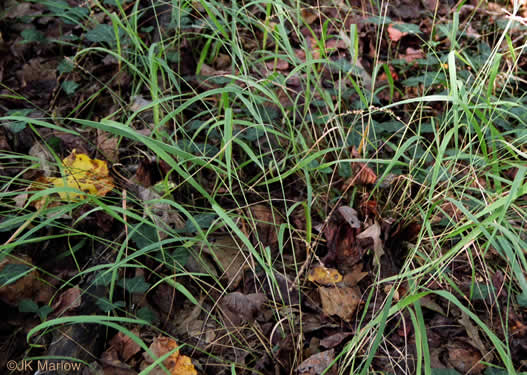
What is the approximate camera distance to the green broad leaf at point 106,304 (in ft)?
3.91

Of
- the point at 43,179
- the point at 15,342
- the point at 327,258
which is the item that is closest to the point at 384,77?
the point at 327,258

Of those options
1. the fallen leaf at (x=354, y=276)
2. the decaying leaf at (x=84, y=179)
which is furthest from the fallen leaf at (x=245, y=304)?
the decaying leaf at (x=84, y=179)

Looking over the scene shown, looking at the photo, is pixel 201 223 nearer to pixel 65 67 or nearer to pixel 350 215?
pixel 350 215

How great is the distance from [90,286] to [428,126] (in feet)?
4.41

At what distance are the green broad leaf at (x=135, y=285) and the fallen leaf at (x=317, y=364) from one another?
51 centimetres

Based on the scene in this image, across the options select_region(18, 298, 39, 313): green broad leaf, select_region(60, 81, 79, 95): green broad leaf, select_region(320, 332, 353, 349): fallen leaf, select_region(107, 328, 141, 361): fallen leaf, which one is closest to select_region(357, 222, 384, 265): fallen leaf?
select_region(320, 332, 353, 349): fallen leaf

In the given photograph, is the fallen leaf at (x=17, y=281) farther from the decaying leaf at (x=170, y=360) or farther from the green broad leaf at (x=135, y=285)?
the decaying leaf at (x=170, y=360)

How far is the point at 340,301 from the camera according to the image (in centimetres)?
131

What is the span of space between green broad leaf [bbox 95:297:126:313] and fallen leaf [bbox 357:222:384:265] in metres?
0.78

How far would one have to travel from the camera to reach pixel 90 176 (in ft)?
4.71

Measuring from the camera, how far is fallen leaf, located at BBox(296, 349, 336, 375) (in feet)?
3.84

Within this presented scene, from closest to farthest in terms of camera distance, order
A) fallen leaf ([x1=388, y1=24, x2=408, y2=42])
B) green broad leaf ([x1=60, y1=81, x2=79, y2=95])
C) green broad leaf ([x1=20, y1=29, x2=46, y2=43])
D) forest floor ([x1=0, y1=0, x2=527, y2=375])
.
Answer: forest floor ([x1=0, y1=0, x2=527, y2=375]) → green broad leaf ([x1=60, y1=81, x2=79, y2=95]) → green broad leaf ([x1=20, y1=29, x2=46, y2=43]) → fallen leaf ([x1=388, y1=24, x2=408, y2=42])

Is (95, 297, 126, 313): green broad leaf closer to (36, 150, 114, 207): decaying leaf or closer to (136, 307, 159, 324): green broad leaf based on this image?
(136, 307, 159, 324): green broad leaf

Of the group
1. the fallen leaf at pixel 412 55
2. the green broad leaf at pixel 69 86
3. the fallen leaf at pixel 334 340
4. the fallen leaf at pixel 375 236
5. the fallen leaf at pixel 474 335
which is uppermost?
the green broad leaf at pixel 69 86
